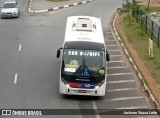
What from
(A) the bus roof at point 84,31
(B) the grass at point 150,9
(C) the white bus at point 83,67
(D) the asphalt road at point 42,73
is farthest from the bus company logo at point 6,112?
(B) the grass at point 150,9

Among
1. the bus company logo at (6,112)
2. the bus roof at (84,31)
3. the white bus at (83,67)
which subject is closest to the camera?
the bus company logo at (6,112)

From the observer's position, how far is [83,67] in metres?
21.7

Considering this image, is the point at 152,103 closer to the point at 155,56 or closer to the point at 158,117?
the point at 158,117

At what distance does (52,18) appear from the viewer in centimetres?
4275

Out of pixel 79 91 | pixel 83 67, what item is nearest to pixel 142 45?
pixel 83 67

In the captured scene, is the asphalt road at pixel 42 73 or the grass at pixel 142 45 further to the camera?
the grass at pixel 142 45

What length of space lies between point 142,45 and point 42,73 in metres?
8.82

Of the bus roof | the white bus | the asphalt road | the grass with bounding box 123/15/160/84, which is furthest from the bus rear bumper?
the grass with bounding box 123/15/160/84

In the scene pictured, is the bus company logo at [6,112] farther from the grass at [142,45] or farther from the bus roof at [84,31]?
the grass at [142,45]

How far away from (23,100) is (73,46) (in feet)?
11.7

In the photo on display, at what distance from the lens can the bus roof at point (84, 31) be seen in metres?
23.4

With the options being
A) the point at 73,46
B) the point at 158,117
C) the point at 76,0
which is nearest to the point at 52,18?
the point at 76,0

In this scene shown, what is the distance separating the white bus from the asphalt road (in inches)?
27.2

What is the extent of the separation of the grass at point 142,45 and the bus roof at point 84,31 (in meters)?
3.81
